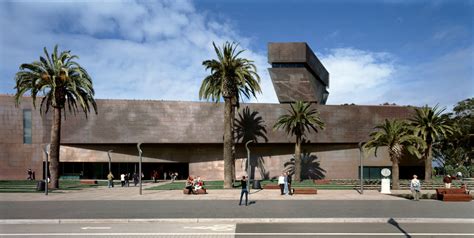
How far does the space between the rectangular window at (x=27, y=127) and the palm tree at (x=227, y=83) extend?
23048mm

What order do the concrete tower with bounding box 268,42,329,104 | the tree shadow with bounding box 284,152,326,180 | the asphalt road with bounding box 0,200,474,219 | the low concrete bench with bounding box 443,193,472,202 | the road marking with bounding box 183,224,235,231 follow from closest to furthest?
the road marking with bounding box 183,224,235,231 < the asphalt road with bounding box 0,200,474,219 < the low concrete bench with bounding box 443,193,472,202 < the tree shadow with bounding box 284,152,326,180 < the concrete tower with bounding box 268,42,329,104

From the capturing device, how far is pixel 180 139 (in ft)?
153

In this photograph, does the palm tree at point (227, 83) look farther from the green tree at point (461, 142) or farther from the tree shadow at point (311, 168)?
the green tree at point (461, 142)

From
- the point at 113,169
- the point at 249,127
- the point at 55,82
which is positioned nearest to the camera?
the point at 55,82

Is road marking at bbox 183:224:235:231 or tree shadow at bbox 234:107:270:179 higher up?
tree shadow at bbox 234:107:270:179

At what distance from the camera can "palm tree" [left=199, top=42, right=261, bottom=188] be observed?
34.4 m

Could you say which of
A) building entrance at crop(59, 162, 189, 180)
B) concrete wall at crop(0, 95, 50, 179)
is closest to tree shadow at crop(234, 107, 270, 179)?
building entrance at crop(59, 162, 189, 180)

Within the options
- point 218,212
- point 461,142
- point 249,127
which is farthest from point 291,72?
point 218,212

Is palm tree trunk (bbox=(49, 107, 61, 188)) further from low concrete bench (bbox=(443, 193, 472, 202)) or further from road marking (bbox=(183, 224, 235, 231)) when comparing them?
low concrete bench (bbox=(443, 193, 472, 202))

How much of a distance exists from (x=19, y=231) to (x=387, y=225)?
491 inches

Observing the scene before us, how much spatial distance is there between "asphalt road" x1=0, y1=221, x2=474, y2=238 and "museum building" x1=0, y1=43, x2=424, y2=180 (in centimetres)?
3230

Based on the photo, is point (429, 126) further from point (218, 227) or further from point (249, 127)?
point (218, 227)

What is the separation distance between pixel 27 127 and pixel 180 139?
57.0ft

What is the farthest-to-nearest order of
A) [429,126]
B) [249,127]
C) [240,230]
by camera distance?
[249,127] → [429,126] → [240,230]
